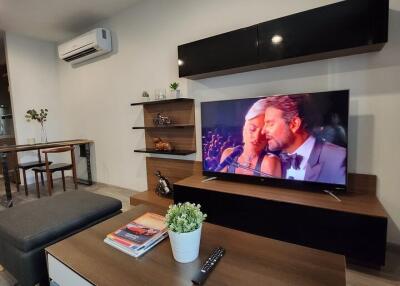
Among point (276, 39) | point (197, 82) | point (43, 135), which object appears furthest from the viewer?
point (43, 135)

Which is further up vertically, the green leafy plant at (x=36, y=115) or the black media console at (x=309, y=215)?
the green leafy plant at (x=36, y=115)

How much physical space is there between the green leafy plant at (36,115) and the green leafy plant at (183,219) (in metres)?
3.55

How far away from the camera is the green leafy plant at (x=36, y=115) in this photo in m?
3.63

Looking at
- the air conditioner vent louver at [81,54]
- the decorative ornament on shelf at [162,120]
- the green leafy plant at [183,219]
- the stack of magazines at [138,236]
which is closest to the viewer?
the green leafy plant at [183,219]

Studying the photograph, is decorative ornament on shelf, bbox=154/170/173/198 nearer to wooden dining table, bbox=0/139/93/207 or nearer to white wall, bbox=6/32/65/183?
wooden dining table, bbox=0/139/93/207

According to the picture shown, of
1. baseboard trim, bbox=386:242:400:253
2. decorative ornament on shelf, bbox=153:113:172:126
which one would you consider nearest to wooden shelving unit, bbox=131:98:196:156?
decorative ornament on shelf, bbox=153:113:172:126

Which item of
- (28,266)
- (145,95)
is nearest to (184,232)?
(28,266)

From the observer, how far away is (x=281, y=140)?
6.25 ft

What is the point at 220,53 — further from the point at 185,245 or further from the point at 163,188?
the point at 185,245

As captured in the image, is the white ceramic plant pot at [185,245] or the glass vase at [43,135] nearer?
the white ceramic plant pot at [185,245]

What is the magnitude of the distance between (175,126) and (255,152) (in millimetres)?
981

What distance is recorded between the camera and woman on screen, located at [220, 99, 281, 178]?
1978mm

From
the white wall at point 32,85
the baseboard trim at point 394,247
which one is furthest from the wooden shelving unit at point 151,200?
the white wall at point 32,85

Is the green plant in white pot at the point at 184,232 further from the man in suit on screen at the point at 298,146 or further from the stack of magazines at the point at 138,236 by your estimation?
the man in suit on screen at the point at 298,146
